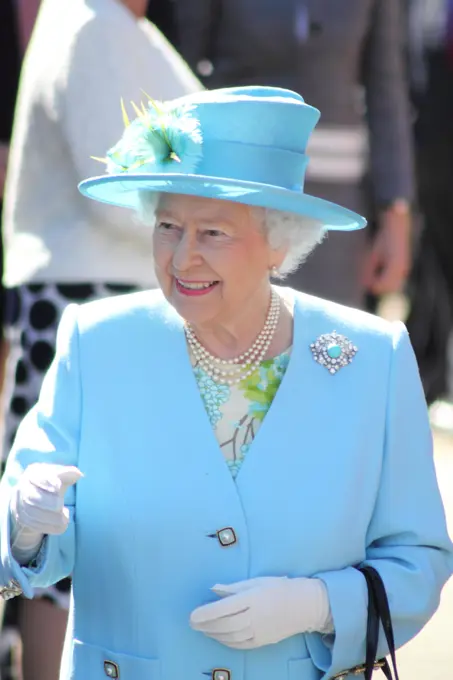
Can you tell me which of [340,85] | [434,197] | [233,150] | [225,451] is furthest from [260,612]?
[434,197]

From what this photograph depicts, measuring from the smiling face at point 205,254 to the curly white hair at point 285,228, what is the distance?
0.8 inches

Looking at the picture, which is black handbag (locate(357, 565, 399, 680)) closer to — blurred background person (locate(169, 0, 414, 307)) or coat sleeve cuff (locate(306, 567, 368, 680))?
coat sleeve cuff (locate(306, 567, 368, 680))

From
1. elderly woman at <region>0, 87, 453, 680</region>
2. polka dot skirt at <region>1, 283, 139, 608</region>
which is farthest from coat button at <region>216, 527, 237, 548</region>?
polka dot skirt at <region>1, 283, 139, 608</region>

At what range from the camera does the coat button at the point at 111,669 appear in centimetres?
241

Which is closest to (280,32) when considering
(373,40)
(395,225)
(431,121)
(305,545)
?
(373,40)

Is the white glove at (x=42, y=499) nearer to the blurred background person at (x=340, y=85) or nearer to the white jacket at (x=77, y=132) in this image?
the white jacket at (x=77, y=132)

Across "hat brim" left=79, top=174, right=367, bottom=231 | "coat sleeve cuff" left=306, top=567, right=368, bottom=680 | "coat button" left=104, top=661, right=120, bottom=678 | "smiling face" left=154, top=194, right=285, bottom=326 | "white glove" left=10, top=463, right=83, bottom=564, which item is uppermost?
"hat brim" left=79, top=174, right=367, bottom=231

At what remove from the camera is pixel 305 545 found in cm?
239

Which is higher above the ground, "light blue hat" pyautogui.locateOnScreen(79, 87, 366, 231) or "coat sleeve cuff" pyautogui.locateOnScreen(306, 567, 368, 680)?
"light blue hat" pyautogui.locateOnScreen(79, 87, 366, 231)

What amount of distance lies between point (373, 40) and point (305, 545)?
2249 millimetres

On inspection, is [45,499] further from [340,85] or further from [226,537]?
[340,85]

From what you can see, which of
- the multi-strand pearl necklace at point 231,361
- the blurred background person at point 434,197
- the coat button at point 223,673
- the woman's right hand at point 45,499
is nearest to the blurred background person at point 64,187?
the multi-strand pearl necklace at point 231,361

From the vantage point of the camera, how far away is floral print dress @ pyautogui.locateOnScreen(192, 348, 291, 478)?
2.44 metres

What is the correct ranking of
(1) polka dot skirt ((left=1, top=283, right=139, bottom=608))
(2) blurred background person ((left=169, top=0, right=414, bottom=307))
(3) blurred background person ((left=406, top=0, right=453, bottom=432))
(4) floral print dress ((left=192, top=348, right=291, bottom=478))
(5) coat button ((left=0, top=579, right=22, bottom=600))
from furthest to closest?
(3) blurred background person ((left=406, top=0, right=453, bottom=432)), (2) blurred background person ((left=169, top=0, right=414, bottom=307)), (1) polka dot skirt ((left=1, top=283, right=139, bottom=608)), (4) floral print dress ((left=192, top=348, right=291, bottom=478)), (5) coat button ((left=0, top=579, right=22, bottom=600))
